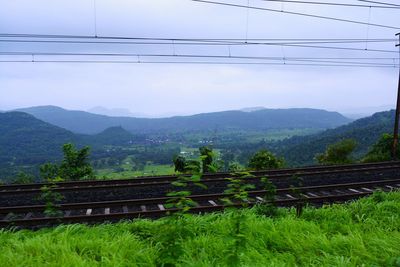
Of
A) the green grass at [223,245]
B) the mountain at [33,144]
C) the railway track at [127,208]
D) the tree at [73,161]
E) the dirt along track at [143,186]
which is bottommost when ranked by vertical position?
the mountain at [33,144]

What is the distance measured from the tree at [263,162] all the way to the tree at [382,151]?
685 centimetres

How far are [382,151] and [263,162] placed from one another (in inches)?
399

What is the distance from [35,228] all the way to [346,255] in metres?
7.46

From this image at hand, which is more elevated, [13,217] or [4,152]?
[13,217]

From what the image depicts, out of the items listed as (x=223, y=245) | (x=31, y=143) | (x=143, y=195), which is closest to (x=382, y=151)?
(x=143, y=195)

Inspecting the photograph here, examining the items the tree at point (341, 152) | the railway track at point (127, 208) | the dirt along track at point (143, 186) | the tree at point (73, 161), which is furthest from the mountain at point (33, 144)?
the railway track at point (127, 208)

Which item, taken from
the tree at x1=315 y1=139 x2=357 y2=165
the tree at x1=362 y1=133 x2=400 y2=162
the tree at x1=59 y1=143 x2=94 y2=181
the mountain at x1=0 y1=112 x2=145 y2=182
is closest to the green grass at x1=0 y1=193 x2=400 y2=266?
the tree at x1=59 y1=143 x2=94 y2=181

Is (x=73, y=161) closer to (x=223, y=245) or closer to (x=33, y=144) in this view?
(x=223, y=245)

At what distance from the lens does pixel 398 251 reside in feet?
18.2

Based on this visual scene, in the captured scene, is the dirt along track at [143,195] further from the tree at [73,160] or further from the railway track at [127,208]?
the tree at [73,160]

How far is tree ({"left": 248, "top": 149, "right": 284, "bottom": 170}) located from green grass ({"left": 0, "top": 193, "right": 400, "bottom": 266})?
1350cm

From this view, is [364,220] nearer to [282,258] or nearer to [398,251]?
[398,251]

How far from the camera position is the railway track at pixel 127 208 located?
9.66 metres

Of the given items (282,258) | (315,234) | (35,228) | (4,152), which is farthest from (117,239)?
(4,152)
